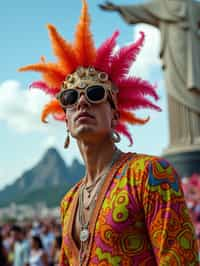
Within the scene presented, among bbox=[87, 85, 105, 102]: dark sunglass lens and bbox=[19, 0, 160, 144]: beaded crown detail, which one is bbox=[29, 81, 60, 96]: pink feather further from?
bbox=[87, 85, 105, 102]: dark sunglass lens

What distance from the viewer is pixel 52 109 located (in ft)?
7.90

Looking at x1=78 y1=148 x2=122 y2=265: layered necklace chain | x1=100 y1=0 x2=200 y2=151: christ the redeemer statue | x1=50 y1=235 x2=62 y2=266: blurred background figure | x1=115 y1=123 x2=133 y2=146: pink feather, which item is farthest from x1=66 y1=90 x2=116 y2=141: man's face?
x1=100 y1=0 x2=200 y2=151: christ the redeemer statue

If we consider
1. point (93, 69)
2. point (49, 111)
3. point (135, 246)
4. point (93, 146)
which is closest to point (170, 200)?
point (135, 246)

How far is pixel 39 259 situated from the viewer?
252 inches

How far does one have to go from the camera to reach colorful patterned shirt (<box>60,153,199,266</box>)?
1693 millimetres

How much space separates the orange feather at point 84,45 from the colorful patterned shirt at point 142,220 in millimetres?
516

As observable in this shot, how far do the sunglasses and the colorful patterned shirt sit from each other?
288 mm

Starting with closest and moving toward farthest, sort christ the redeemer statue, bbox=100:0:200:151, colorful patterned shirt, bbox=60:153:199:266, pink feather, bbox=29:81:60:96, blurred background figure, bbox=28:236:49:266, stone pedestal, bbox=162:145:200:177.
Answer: colorful patterned shirt, bbox=60:153:199:266
pink feather, bbox=29:81:60:96
blurred background figure, bbox=28:236:49:266
stone pedestal, bbox=162:145:200:177
christ the redeemer statue, bbox=100:0:200:151

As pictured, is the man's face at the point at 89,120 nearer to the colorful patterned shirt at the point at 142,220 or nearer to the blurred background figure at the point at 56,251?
the colorful patterned shirt at the point at 142,220

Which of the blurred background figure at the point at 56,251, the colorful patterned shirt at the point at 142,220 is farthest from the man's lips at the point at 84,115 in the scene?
the blurred background figure at the point at 56,251

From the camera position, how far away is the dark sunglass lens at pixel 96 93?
6.79 ft

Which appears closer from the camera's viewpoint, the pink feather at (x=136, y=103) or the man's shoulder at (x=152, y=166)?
the man's shoulder at (x=152, y=166)

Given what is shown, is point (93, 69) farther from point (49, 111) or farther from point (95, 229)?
point (95, 229)

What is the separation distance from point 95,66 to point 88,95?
20 cm
